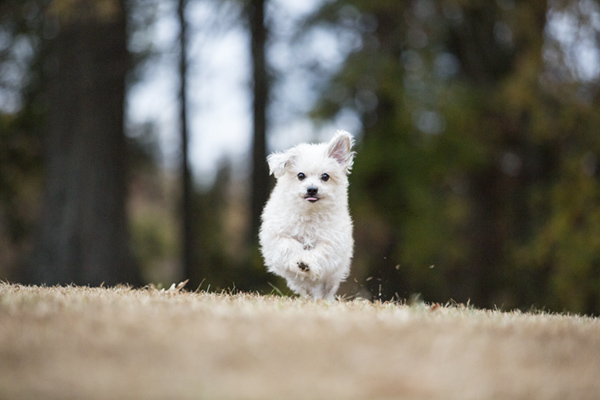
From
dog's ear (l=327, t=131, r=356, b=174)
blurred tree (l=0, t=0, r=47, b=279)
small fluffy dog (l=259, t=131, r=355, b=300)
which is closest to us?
small fluffy dog (l=259, t=131, r=355, b=300)

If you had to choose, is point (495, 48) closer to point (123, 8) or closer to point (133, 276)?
point (123, 8)

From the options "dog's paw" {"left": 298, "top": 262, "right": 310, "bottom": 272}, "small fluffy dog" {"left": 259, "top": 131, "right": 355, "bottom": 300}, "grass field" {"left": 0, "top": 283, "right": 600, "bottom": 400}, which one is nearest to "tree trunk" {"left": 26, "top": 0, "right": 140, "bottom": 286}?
"small fluffy dog" {"left": 259, "top": 131, "right": 355, "bottom": 300}

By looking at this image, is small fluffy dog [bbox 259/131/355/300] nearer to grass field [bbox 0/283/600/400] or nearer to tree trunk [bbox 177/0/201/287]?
grass field [bbox 0/283/600/400]

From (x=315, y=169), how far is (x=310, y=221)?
0.51 m

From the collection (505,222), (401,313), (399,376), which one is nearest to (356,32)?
(505,222)

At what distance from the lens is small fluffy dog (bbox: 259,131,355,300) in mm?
5436

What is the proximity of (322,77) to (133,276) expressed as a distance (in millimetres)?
6541

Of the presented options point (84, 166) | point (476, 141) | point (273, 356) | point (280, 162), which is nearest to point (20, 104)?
point (84, 166)

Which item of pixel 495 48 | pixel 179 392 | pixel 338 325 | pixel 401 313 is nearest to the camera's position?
pixel 179 392

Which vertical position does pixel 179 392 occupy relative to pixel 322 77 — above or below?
below

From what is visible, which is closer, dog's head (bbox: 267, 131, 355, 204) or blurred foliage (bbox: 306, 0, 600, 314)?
dog's head (bbox: 267, 131, 355, 204)

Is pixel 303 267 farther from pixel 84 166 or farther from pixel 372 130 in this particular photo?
pixel 372 130

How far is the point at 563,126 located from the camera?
483 inches

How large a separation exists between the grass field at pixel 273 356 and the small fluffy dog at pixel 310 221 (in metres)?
1.50
